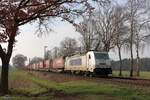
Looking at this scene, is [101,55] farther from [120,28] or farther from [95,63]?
[120,28]

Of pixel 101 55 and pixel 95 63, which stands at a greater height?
pixel 101 55

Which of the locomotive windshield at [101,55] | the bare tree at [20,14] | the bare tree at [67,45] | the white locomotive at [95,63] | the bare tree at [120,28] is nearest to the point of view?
the bare tree at [20,14]

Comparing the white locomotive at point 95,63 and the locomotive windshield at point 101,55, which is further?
the locomotive windshield at point 101,55

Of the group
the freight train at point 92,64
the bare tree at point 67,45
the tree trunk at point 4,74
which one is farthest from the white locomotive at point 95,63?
the bare tree at point 67,45

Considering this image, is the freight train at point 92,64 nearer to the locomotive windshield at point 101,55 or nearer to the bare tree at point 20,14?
the locomotive windshield at point 101,55

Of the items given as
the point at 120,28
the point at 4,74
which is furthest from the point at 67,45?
the point at 4,74

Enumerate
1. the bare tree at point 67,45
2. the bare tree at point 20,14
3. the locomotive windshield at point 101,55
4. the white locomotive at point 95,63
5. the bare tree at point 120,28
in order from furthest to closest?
1. the bare tree at point 67,45
2. the bare tree at point 120,28
3. the locomotive windshield at point 101,55
4. the white locomotive at point 95,63
5. the bare tree at point 20,14

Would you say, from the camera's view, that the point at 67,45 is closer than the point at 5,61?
No

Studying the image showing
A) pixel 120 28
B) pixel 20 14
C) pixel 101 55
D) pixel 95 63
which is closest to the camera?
pixel 20 14

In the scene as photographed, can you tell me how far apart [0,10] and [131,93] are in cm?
1007

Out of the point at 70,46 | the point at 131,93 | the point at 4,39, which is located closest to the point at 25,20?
the point at 4,39

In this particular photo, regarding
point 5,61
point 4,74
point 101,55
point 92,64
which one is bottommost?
point 4,74

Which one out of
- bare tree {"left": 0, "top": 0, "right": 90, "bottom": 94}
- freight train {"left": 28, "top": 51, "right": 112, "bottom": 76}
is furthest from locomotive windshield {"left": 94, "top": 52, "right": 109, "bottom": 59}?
bare tree {"left": 0, "top": 0, "right": 90, "bottom": 94}

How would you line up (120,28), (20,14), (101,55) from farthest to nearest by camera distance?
(120,28)
(101,55)
(20,14)
